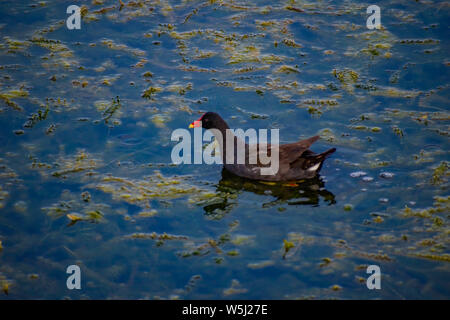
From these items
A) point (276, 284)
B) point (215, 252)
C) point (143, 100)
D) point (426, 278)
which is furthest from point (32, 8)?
point (426, 278)

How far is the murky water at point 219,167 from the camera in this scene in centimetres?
657

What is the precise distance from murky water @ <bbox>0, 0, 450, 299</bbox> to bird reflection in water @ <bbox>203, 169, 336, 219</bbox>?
0.03 meters

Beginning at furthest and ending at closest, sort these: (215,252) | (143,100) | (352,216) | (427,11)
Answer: (427,11)
(143,100)
(352,216)
(215,252)

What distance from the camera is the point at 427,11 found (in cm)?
1169

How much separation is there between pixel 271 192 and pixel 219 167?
0.99m

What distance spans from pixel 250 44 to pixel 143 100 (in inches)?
101

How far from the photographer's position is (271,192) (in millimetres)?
7922

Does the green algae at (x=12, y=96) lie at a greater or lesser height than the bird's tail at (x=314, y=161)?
greater

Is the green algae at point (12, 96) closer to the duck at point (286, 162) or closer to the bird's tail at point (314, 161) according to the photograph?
the duck at point (286, 162)

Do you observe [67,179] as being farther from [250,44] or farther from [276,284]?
[250,44]

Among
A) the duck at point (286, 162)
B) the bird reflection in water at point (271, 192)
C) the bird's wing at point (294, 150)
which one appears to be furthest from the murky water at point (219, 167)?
the bird's wing at point (294, 150)

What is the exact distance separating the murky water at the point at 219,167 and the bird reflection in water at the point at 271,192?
3 centimetres

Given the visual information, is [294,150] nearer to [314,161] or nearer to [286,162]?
[286,162]

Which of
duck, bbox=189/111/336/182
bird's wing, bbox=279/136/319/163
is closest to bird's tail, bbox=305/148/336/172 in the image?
duck, bbox=189/111/336/182
